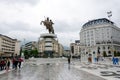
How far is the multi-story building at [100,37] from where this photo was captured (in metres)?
134

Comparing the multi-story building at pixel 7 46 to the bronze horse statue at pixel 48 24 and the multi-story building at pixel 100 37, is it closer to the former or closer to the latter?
the multi-story building at pixel 100 37

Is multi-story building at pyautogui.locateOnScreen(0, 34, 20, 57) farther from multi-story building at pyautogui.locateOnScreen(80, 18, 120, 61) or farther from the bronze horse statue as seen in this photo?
the bronze horse statue

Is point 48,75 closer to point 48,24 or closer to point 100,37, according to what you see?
point 48,24

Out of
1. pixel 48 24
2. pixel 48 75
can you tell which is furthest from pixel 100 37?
pixel 48 75

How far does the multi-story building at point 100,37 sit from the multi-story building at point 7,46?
205 feet

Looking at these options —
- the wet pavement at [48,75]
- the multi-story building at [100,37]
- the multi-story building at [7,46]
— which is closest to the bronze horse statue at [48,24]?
the wet pavement at [48,75]

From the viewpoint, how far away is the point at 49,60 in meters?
57.7

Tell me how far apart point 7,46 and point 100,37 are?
252ft

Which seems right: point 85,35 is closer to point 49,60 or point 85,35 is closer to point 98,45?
point 98,45

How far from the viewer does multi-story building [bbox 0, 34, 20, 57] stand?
135312 millimetres

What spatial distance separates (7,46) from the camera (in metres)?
152

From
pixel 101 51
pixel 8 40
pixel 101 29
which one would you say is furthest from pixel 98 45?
pixel 8 40

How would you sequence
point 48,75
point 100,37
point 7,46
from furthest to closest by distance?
point 7,46 < point 100,37 < point 48,75

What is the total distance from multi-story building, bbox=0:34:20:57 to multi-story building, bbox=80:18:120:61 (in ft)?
205
